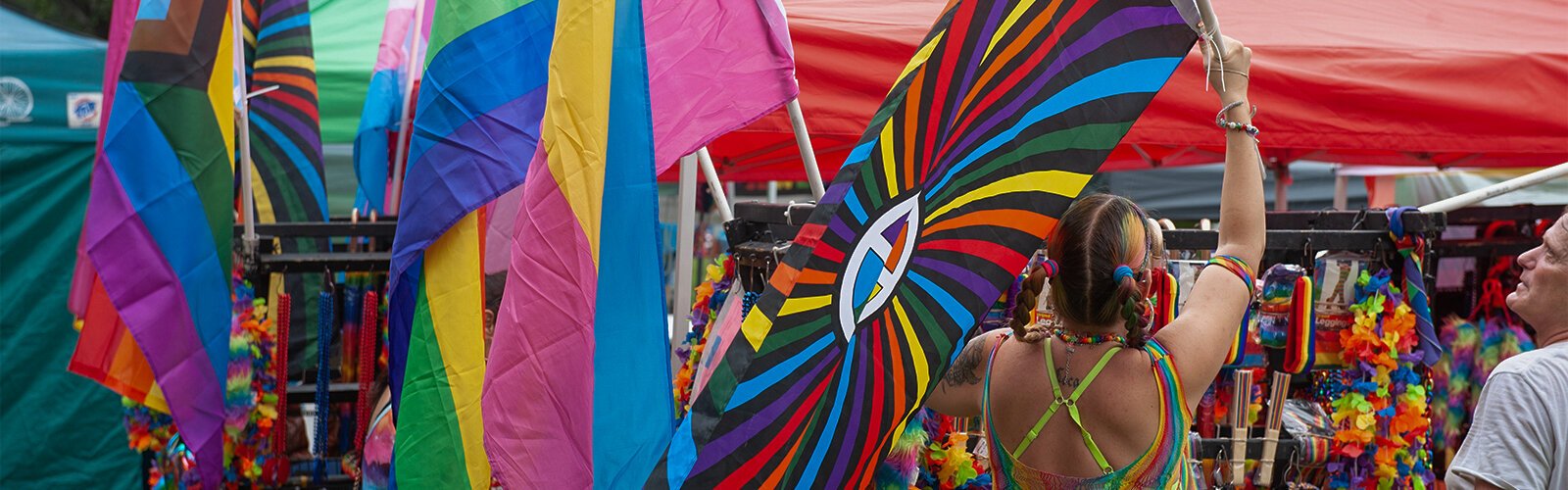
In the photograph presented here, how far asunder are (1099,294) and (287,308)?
9.00 feet

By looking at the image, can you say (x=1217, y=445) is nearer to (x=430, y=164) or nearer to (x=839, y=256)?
(x=839, y=256)

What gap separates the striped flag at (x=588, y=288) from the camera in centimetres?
232

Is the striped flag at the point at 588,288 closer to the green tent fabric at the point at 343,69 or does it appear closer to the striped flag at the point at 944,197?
the striped flag at the point at 944,197

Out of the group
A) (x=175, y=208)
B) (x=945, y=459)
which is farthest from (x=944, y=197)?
(x=175, y=208)

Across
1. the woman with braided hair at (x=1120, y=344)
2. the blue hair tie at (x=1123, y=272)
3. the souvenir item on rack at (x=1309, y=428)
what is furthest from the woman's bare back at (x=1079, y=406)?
the souvenir item on rack at (x=1309, y=428)

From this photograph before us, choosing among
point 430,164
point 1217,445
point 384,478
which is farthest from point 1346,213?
point 384,478

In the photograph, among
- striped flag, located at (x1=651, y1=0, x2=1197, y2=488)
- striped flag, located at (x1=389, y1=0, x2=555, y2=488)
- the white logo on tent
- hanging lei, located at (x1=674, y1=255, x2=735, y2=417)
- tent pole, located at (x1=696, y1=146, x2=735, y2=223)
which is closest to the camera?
striped flag, located at (x1=651, y1=0, x2=1197, y2=488)

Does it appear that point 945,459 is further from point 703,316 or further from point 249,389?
point 249,389

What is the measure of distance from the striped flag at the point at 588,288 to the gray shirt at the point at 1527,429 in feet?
4.42

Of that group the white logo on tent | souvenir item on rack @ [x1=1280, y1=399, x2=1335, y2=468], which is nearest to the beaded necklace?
souvenir item on rack @ [x1=1280, y1=399, x2=1335, y2=468]

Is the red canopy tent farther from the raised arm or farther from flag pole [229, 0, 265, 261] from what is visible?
the raised arm

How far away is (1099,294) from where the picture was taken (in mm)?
2018

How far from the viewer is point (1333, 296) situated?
3.16 metres

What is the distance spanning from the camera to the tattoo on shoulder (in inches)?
87.3
